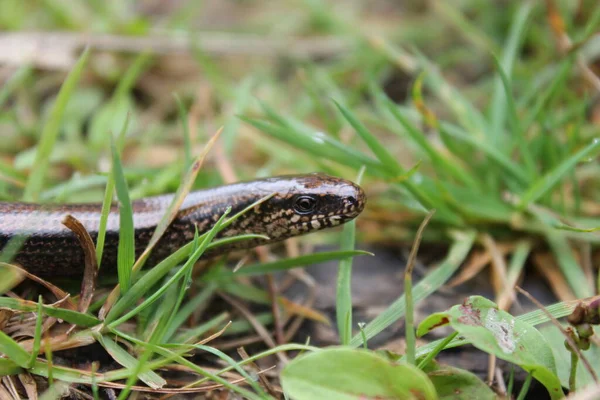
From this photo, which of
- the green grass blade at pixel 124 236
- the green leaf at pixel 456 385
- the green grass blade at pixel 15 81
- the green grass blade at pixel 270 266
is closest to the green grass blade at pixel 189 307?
the green grass blade at pixel 270 266

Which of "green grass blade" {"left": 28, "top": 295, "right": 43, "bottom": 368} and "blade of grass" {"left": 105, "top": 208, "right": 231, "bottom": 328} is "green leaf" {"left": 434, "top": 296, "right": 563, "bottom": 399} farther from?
"green grass blade" {"left": 28, "top": 295, "right": 43, "bottom": 368}

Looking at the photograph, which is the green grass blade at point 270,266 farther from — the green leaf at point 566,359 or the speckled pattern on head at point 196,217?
the green leaf at point 566,359

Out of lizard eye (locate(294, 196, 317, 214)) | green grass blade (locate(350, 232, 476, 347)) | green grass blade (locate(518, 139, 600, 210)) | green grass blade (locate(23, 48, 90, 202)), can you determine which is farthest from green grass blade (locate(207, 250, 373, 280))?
green grass blade (locate(518, 139, 600, 210))

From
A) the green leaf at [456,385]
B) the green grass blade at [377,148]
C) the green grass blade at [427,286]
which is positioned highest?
the green grass blade at [377,148]

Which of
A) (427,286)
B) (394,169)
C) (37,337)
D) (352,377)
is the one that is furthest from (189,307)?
(394,169)

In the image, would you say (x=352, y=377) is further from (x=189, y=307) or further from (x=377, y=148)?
(x=377, y=148)

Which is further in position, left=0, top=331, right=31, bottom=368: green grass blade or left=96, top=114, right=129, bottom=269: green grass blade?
left=96, top=114, right=129, bottom=269: green grass blade
